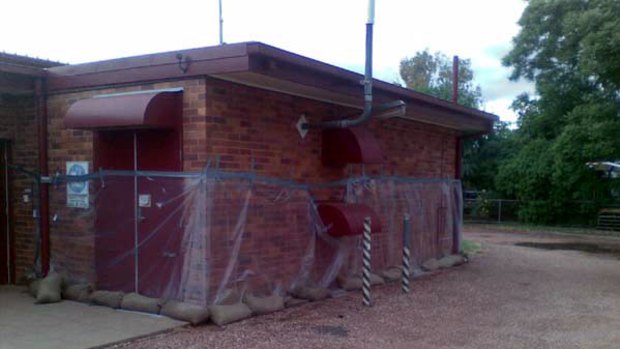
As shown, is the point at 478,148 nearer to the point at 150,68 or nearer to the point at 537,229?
the point at 537,229

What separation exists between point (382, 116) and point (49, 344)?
18.1ft

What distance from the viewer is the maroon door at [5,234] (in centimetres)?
884

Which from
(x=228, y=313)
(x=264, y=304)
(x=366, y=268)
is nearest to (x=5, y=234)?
(x=228, y=313)

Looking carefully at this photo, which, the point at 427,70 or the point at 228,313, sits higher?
the point at 427,70

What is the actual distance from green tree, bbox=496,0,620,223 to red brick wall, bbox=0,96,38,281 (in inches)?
588

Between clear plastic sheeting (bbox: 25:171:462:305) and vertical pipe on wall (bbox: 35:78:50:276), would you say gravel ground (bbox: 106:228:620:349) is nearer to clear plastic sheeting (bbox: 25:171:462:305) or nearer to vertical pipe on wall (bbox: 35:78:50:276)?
clear plastic sheeting (bbox: 25:171:462:305)

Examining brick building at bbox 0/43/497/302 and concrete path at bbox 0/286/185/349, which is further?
brick building at bbox 0/43/497/302

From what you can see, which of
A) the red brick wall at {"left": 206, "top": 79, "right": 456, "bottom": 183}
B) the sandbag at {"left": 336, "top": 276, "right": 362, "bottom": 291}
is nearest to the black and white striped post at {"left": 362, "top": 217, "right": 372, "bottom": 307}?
the sandbag at {"left": 336, "top": 276, "right": 362, "bottom": 291}

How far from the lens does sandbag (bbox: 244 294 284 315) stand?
746 cm

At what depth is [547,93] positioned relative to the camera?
76.2 feet

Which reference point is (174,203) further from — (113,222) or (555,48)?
(555,48)

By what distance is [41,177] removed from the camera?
845 cm

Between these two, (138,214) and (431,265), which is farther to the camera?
(431,265)

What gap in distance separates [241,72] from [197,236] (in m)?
1.92
